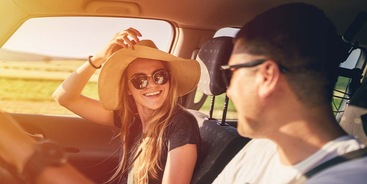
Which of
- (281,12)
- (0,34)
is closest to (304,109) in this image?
(281,12)

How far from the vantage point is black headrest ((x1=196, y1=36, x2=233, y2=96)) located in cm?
231

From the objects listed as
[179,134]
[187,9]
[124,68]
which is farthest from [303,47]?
[187,9]

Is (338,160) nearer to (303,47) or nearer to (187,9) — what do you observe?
(303,47)

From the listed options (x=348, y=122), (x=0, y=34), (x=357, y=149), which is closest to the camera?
(x=357, y=149)

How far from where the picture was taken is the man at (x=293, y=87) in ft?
4.30

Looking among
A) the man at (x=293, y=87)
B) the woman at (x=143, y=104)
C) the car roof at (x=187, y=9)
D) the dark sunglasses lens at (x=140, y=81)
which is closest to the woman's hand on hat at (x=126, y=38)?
the woman at (x=143, y=104)

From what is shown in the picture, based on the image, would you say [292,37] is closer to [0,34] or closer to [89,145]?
[0,34]

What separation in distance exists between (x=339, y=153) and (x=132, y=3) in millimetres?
1749

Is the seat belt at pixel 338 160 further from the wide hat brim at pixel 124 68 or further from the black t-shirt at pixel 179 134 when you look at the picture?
the wide hat brim at pixel 124 68

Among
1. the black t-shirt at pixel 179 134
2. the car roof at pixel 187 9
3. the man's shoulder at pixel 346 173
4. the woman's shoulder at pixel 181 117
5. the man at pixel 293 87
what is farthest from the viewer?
the car roof at pixel 187 9

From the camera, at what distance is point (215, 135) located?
8.07ft

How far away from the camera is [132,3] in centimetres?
272

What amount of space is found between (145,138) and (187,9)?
893 mm

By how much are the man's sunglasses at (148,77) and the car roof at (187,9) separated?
521 mm
